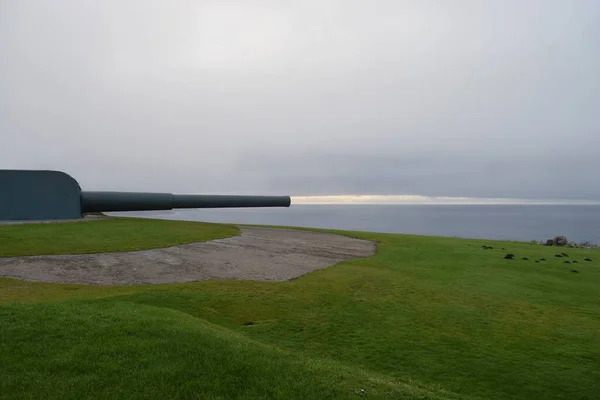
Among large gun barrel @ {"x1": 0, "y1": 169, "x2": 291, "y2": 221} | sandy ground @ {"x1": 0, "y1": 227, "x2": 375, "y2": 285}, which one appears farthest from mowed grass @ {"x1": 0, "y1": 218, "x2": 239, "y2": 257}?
large gun barrel @ {"x1": 0, "y1": 169, "x2": 291, "y2": 221}

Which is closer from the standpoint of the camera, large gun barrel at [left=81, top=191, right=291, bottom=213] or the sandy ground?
the sandy ground

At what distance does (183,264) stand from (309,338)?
642 cm

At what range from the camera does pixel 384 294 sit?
359 inches

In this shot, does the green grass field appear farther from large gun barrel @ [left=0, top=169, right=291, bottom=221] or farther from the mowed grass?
large gun barrel @ [left=0, top=169, right=291, bottom=221]

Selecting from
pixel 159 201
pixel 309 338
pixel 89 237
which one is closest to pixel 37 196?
pixel 309 338

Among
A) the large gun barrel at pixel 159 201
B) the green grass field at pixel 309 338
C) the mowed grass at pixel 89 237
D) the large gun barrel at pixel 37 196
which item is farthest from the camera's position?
the large gun barrel at pixel 159 201

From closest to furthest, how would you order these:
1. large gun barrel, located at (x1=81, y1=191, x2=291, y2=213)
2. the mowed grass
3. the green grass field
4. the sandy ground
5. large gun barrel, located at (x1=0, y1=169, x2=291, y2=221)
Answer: the green grass field, large gun barrel, located at (x1=0, y1=169, x2=291, y2=221), the sandy ground, the mowed grass, large gun barrel, located at (x1=81, y1=191, x2=291, y2=213)

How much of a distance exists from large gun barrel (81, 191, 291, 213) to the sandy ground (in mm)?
2498

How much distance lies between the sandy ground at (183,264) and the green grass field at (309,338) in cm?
86

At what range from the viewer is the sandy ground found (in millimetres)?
9797

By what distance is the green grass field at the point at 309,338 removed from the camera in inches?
163

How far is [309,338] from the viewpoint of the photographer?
20.9 ft

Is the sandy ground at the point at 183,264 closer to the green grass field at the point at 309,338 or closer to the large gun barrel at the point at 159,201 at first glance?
the green grass field at the point at 309,338

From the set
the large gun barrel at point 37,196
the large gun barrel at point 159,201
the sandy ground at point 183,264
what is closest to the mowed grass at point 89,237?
the sandy ground at point 183,264
